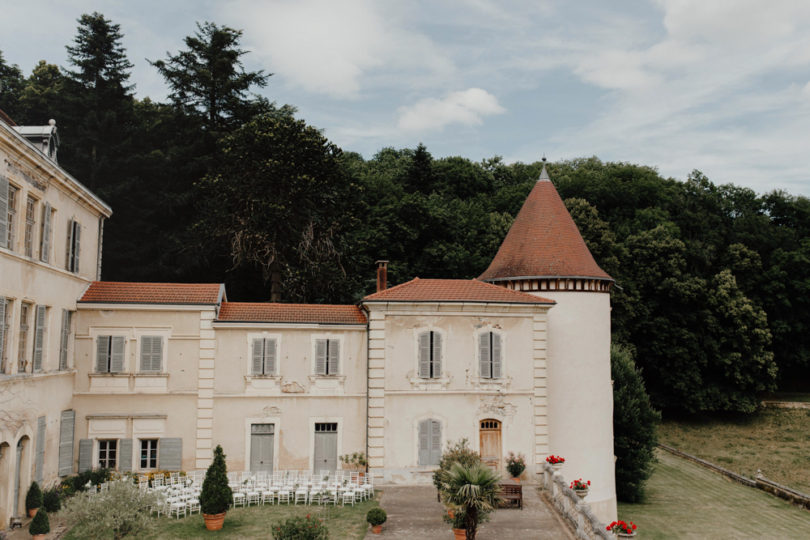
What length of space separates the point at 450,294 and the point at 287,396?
6.17 meters

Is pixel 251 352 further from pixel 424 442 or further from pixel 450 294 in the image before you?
pixel 450 294

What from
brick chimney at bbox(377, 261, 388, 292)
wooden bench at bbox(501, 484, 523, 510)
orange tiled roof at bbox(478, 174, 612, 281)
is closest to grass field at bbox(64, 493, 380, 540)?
wooden bench at bbox(501, 484, 523, 510)

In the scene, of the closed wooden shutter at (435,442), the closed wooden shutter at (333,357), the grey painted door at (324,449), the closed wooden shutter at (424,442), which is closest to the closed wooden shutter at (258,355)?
the closed wooden shutter at (333,357)

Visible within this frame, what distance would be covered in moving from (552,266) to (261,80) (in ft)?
71.1

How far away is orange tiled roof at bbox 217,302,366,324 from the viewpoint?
20.6 meters

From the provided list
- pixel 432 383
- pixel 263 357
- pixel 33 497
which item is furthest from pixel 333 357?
pixel 33 497

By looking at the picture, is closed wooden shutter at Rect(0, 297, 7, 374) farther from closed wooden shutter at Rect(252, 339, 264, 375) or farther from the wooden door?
the wooden door

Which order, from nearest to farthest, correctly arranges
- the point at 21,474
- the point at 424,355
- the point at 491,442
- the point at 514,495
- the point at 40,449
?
the point at 21,474 < the point at 40,449 < the point at 514,495 < the point at 491,442 < the point at 424,355

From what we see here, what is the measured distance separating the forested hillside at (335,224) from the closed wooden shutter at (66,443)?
12849mm

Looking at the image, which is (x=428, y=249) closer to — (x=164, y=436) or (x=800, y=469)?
(x=164, y=436)

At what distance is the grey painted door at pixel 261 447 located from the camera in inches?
793

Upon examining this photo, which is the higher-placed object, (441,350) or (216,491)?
(441,350)

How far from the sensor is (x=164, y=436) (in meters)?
19.9

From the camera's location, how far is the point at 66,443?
1873cm
